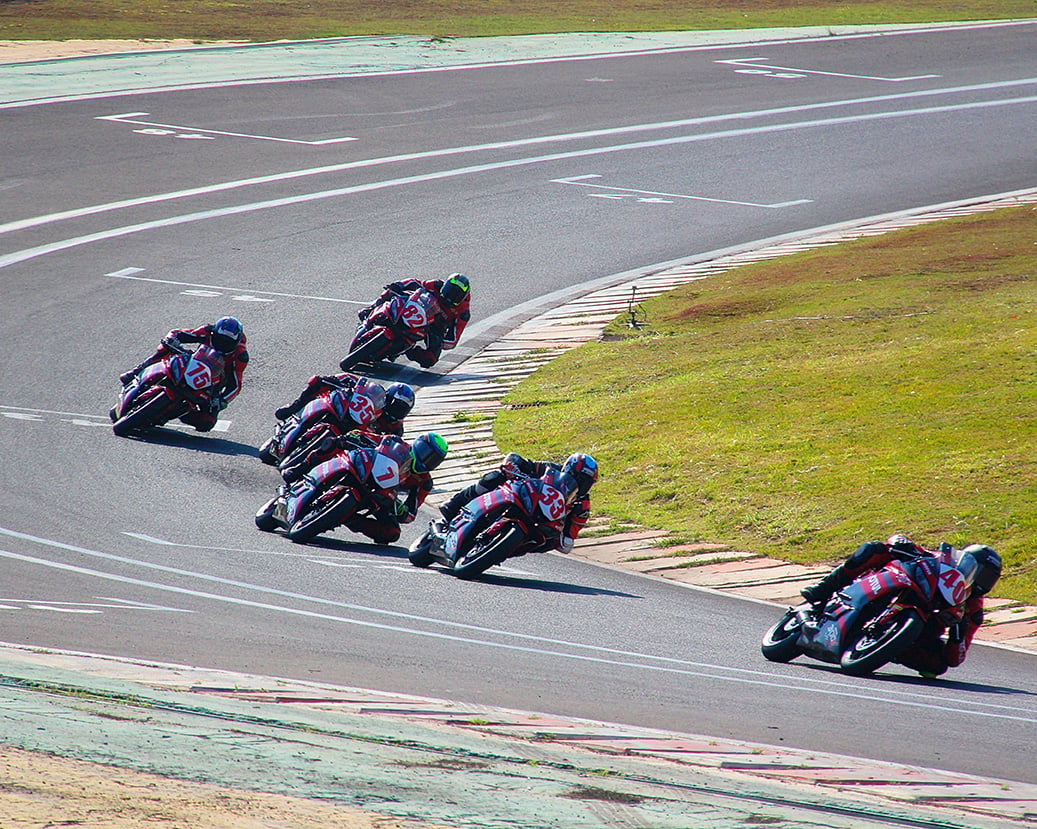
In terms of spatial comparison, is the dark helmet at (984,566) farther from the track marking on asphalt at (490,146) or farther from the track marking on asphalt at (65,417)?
the track marking on asphalt at (490,146)

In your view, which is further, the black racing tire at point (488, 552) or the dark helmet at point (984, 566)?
the black racing tire at point (488, 552)

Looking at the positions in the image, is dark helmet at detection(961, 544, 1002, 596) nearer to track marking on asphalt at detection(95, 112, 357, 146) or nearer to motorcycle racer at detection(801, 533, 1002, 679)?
motorcycle racer at detection(801, 533, 1002, 679)

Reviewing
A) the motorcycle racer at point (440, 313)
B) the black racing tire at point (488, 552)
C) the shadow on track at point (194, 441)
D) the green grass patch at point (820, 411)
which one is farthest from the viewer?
the motorcycle racer at point (440, 313)

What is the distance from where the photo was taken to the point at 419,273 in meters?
26.7

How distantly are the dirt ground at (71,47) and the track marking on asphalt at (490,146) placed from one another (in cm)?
1052

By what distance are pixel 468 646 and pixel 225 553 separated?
3407 millimetres

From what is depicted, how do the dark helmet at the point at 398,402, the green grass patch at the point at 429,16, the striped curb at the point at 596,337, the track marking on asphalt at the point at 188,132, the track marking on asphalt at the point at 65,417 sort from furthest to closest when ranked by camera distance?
the green grass patch at the point at 429,16 → the track marking on asphalt at the point at 188,132 → the track marking on asphalt at the point at 65,417 → the dark helmet at the point at 398,402 → the striped curb at the point at 596,337

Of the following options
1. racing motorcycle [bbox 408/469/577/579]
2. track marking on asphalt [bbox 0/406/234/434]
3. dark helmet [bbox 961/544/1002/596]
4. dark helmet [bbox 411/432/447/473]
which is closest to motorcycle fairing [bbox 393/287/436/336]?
track marking on asphalt [bbox 0/406/234/434]

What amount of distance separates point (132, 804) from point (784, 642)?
20.6 feet

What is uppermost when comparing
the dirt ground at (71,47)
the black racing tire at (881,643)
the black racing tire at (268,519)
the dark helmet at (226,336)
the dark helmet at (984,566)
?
the dirt ground at (71,47)

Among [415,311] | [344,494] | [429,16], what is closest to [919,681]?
[344,494]

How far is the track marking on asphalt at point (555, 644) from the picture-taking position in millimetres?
9320

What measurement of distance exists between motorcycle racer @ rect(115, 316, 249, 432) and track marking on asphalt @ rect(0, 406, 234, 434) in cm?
18


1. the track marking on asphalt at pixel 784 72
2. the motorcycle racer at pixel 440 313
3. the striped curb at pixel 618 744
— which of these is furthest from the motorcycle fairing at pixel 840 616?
the track marking on asphalt at pixel 784 72
